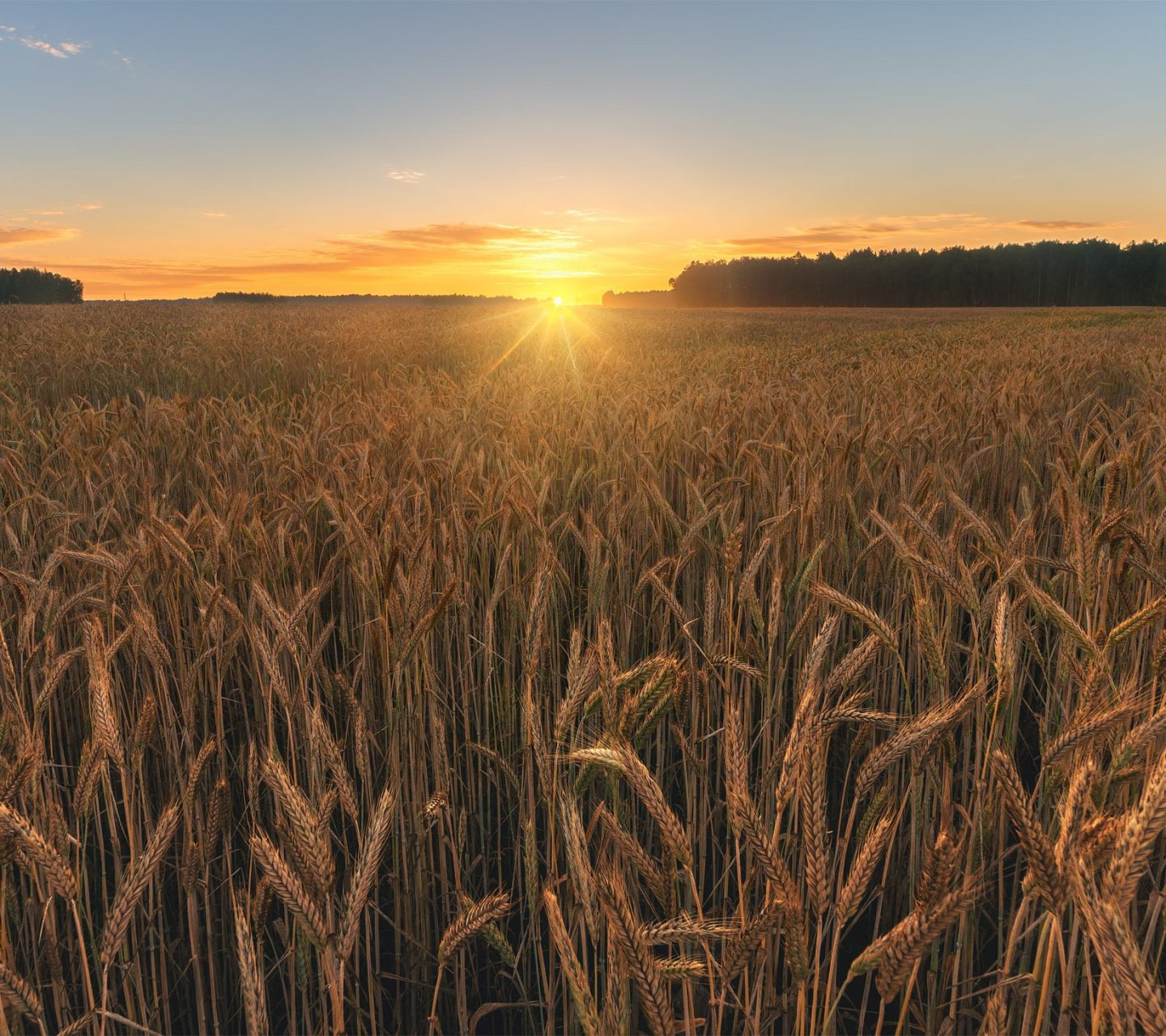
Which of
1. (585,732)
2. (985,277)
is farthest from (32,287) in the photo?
(985,277)

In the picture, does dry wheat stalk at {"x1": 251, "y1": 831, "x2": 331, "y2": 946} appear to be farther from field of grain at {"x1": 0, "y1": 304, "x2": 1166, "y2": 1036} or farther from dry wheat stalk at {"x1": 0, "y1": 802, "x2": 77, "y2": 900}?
dry wheat stalk at {"x1": 0, "y1": 802, "x2": 77, "y2": 900}

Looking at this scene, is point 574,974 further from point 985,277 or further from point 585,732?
point 985,277

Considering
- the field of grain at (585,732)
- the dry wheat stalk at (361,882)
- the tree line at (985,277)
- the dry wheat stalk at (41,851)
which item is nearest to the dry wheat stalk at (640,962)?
the field of grain at (585,732)

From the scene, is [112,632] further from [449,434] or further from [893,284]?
[893,284]

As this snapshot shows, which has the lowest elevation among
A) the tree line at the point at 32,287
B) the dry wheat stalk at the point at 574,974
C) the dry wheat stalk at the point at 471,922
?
the dry wheat stalk at the point at 471,922

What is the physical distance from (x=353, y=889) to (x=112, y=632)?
43.1 inches

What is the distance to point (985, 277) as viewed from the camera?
73.8 metres

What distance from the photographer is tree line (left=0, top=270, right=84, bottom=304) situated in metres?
56.3

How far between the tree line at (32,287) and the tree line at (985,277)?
66940 mm

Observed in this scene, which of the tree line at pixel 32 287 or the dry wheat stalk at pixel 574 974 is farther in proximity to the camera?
the tree line at pixel 32 287

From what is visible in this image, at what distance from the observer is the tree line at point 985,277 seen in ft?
229

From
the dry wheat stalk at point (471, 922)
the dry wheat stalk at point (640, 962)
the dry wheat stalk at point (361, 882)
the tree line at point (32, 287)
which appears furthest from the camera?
the tree line at point (32, 287)

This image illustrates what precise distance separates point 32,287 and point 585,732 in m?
70.8

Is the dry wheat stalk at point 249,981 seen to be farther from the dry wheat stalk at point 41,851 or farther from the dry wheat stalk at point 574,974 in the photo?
the dry wheat stalk at point 574,974
